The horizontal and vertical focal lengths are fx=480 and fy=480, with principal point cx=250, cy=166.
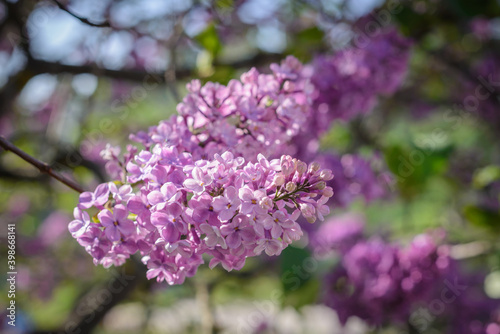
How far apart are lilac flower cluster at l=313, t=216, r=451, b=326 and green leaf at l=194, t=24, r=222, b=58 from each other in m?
0.93

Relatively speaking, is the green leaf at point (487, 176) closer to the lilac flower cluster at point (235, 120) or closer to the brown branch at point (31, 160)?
the lilac flower cluster at point (235, 120)

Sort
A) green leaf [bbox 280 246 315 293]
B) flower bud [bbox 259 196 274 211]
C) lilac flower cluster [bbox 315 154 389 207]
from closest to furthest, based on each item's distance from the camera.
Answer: flower bud [bbox 259 196 274 211]
green leaf [bbox 280 246 315 293]
lilac flower cluster [bbox 315 154 389 207]

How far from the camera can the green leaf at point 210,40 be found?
5.33ft

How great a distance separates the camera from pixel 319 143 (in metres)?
1.62

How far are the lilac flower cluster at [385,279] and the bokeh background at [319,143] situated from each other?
22 millimetres

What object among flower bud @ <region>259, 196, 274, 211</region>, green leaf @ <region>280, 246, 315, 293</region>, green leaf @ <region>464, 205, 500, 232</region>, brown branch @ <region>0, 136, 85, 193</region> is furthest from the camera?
green leaf @ <region>464, 205, 500, 232</region>

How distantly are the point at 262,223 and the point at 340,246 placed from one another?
174 cm

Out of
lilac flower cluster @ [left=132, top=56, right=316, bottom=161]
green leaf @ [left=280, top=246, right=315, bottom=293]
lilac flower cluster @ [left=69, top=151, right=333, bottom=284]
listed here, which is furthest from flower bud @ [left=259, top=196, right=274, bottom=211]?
green leaf @ [left=280, top=246, right=315, bottom=293]

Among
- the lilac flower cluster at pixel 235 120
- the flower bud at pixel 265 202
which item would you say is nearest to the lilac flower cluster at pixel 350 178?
the lilac flower cluster at pixel 235 120

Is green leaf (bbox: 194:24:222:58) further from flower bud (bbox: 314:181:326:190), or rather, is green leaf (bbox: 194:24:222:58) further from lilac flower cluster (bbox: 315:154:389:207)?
flower bud (bbox: 314:181:326:190)

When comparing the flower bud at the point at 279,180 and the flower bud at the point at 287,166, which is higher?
the flower bud at the point at 287,166

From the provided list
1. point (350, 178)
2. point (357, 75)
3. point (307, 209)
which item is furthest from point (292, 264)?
point (307, 209)

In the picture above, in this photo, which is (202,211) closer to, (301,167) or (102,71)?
(301,167)

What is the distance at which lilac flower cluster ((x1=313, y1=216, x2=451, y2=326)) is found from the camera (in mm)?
1696
